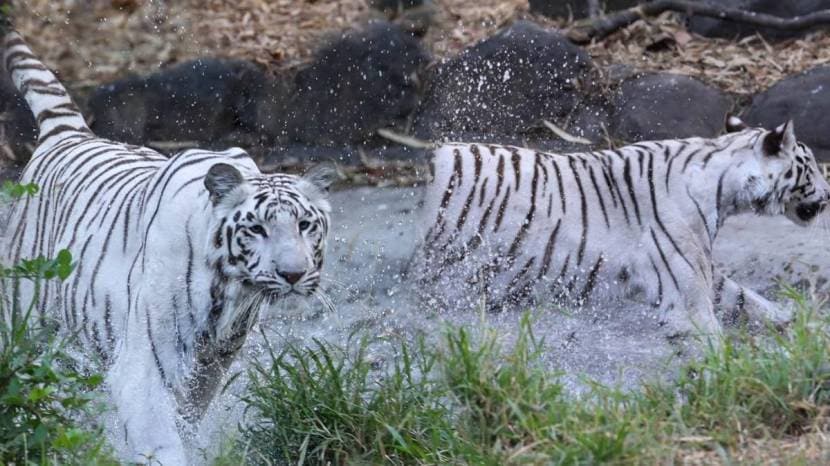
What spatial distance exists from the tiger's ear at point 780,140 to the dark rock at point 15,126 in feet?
15.5

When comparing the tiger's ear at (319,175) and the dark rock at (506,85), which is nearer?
the tiger's ear at (319,175)

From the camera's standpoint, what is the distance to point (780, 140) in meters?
5.59

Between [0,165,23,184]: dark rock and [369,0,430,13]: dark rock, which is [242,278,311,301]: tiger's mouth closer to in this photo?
[0,165,23,184]: dark rock

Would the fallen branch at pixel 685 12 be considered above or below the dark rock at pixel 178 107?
above

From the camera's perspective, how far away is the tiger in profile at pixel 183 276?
390 centimetres

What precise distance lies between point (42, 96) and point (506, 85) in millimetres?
3665

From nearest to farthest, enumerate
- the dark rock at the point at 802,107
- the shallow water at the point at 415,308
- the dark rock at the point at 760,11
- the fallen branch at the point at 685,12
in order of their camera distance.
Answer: the shallow water at the point at 415,308 → the dark rock at the point at 802,107 → the fallen branch at the point at 685,12 → the dark rock at the point at 760,11

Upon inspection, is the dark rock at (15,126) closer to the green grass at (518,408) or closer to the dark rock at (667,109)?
the dark rock at (667,109)

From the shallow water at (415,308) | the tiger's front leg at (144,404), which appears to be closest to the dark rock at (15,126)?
the shallow water at (415,308)

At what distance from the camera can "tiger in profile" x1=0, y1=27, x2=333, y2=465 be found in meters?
3.90

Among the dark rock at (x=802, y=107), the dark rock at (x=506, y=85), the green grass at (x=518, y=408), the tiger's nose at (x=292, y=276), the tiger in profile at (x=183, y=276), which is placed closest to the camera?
the green grass at (x=518, y=408)

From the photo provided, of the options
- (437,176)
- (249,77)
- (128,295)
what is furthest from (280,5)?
(128,295)

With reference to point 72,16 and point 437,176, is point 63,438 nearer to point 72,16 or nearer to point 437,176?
point 437,176

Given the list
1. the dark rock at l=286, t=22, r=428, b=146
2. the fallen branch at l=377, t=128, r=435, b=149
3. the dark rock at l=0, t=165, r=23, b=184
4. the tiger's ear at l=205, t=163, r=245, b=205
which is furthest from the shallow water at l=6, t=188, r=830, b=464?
the dark rock at l=0, t=165, r=23, b=184
